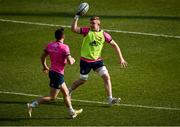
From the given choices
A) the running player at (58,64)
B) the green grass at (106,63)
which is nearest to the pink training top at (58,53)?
the running player at (58,64)

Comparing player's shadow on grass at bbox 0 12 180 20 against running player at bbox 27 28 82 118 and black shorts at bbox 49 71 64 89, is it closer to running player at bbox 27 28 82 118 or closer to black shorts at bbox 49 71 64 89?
running player at bbox 27 28 82 118

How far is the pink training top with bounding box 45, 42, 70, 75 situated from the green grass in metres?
1.38

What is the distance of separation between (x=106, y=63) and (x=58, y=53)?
5.83 m

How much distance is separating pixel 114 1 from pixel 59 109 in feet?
44.6

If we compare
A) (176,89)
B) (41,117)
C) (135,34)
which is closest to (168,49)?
(135,34)

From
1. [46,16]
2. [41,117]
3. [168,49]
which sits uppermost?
[46,16]

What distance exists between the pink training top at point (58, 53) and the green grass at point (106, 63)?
138 centimetres

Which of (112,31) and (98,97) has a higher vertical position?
(112,31)

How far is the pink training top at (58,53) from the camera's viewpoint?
16.3m

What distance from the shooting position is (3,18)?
27812mm

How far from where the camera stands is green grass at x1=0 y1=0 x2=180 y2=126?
16.9 m

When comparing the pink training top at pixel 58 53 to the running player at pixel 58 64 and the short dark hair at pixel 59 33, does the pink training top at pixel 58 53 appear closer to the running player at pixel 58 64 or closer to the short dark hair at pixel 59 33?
the running player at pixel 58 64

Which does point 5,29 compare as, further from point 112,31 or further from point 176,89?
point 176,89

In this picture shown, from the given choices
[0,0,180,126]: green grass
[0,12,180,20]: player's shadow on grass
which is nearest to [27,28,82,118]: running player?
[0,0,180,126]: green grass
